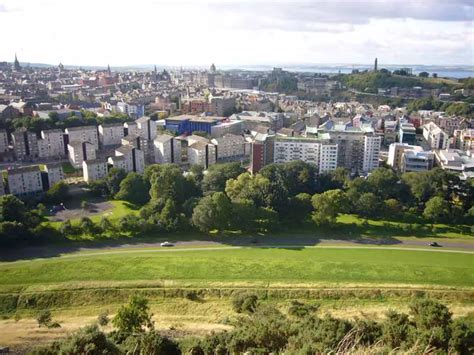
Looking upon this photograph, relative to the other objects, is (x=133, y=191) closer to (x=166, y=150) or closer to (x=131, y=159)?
(x=131, y=159)

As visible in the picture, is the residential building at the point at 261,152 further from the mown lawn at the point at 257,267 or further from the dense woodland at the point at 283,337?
the dense woodland at the point at 283,337

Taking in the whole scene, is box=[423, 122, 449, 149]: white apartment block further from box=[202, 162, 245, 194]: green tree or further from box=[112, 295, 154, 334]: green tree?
box=[112, 295, 154, 334]: green tree

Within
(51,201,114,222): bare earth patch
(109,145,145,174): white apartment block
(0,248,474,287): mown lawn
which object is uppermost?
(109,145,145,174): white apartment block

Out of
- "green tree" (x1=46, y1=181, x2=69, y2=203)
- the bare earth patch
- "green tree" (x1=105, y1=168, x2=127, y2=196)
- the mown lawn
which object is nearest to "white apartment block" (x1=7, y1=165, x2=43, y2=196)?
"green tree" (x1=46, y1=181, x2=69, y2=203)

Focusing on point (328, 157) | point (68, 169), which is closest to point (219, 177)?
point (328, 157)

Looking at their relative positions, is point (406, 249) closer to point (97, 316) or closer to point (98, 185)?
point (97, 316)

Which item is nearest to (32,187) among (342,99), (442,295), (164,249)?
(164,249)

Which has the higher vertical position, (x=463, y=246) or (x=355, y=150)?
(x=355, y=150)
